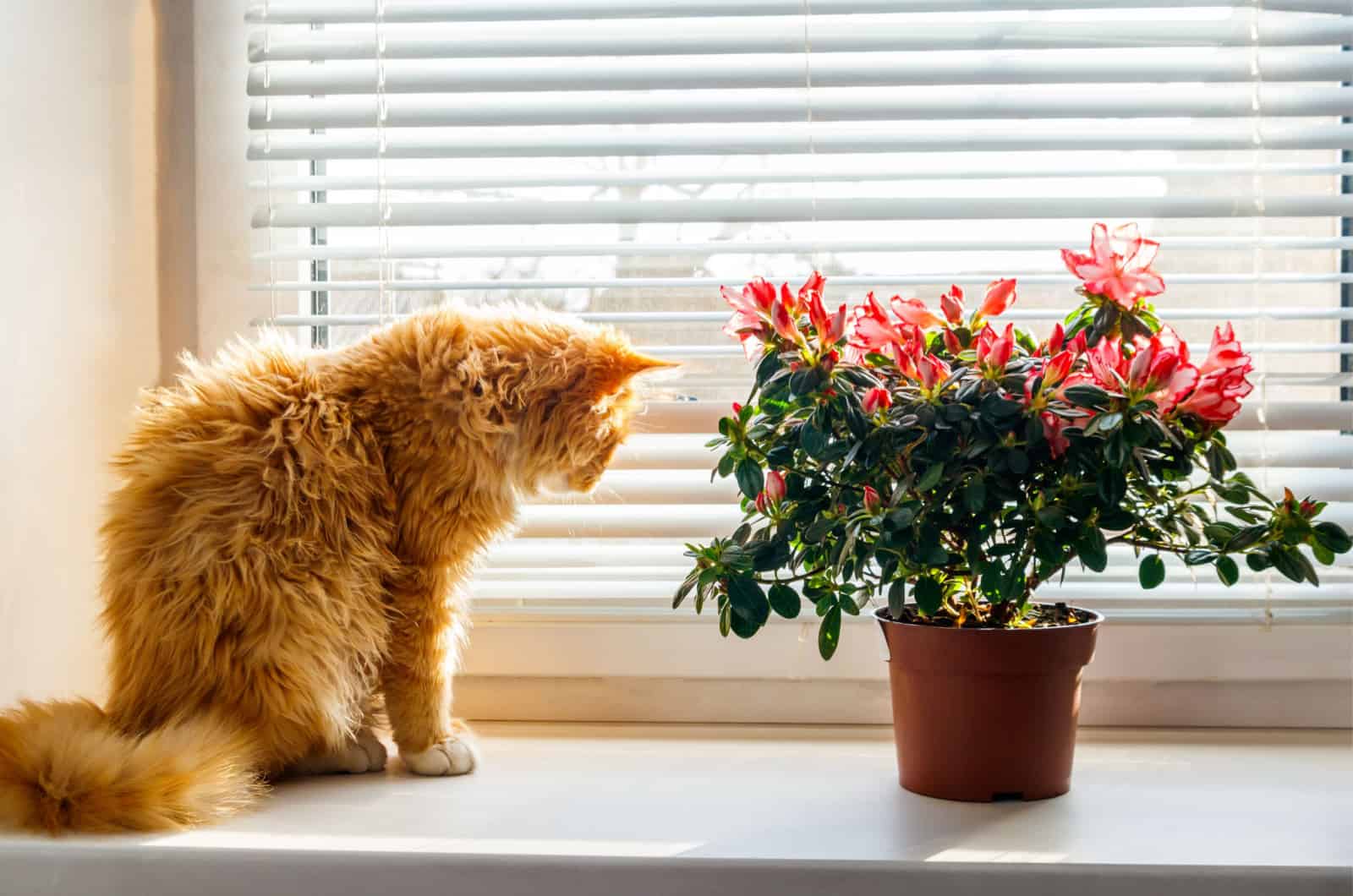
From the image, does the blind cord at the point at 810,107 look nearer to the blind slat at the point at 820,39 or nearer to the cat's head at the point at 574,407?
the blind slat at the point at 820,39

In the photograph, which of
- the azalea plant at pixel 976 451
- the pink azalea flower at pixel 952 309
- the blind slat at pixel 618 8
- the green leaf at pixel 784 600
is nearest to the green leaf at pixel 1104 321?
the azalea plant at pixel 976 451

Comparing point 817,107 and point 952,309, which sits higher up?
point 817,107

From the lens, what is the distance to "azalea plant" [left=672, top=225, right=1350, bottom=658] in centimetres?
86

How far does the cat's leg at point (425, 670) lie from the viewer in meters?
0.99

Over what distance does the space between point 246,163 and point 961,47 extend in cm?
75

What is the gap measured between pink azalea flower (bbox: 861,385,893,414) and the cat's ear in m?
0.19

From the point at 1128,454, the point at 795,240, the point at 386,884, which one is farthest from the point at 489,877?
the point at 795,240

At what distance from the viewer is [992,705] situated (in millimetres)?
938

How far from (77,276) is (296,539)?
0.38 meters

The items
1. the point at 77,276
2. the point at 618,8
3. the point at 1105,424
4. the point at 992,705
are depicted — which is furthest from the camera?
the point at 618,8

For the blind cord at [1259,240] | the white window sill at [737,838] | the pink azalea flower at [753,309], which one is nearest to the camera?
the white window sill at [737,838]

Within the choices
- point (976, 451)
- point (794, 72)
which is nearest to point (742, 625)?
point (976, 451)

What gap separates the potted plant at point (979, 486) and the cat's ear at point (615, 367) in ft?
0.27

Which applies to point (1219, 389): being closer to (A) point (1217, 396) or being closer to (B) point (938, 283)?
(A) point (1217, 396)
